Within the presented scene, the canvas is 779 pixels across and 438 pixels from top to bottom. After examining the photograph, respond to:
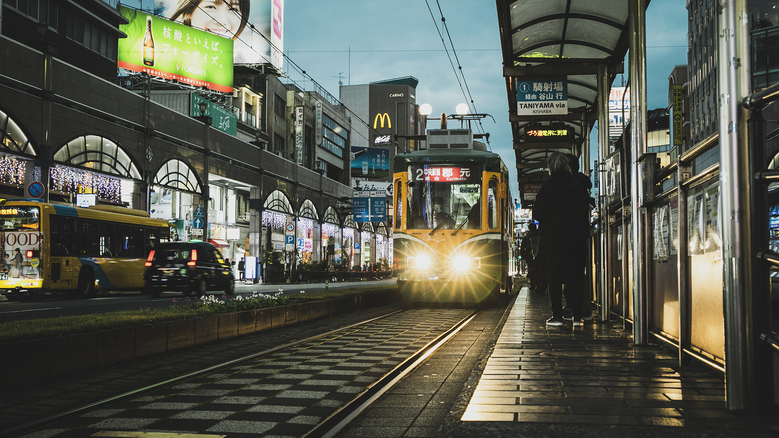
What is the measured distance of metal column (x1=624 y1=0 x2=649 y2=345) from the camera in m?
6.72

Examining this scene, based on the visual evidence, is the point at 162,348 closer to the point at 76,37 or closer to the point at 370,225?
the point at 76,37

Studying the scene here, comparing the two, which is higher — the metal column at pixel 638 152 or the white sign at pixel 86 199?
the white sign at pixel 86 199

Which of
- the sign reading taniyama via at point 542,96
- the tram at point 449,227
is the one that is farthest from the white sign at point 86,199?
the sign reading taniyama via at point 542,96

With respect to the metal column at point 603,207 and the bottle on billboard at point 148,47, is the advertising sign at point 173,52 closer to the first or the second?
the bottle on billboard at point 148,47

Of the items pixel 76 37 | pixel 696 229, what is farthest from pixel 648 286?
pixel 76 37

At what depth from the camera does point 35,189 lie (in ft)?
75.8

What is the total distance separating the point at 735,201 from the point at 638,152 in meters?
3.54

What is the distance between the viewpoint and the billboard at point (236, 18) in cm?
5306

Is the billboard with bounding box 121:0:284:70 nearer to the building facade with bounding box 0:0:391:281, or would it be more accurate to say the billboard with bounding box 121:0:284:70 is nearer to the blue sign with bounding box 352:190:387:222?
the building facade with bounding box 0:0:391:281

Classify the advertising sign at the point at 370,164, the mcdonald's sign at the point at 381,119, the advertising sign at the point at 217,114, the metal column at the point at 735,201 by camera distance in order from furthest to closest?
the mcdonald's sign at the point at 381,119, the advertising sign at the point at 370,164, the advertising sign at the point at 217,114, the metal column at the point at 735,201

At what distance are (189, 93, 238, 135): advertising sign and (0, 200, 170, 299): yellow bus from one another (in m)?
18.4

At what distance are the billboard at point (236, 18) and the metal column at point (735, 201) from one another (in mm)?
50867

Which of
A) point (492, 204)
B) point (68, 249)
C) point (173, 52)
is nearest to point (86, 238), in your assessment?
point (68, 249)

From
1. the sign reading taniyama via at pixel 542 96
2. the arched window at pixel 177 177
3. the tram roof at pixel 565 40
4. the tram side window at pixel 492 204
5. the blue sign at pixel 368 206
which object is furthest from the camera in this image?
the blue sign at pixel 368 206
